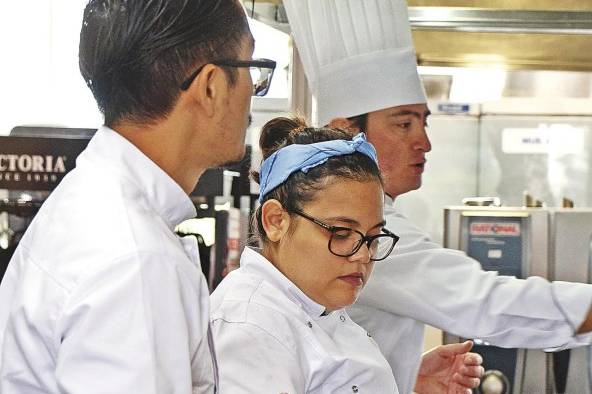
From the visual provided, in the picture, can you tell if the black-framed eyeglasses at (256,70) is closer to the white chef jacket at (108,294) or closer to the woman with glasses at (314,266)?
the white chef jacket at (108,294)

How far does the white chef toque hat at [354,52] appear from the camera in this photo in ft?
6.93

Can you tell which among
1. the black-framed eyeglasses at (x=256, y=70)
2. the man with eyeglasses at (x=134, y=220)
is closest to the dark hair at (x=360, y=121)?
the black-framed eyeglasses at (x=256, y=70)

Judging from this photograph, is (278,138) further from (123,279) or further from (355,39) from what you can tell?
(123,279)

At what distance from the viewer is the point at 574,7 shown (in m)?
3.19

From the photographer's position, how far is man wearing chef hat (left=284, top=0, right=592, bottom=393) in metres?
1.83

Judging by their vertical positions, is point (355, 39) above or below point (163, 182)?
above

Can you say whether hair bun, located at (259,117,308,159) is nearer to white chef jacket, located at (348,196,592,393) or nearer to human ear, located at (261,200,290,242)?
human ear, located at (261,200,290,242)

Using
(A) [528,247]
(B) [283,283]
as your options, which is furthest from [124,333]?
(A) [528,247]

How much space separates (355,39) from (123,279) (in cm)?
149

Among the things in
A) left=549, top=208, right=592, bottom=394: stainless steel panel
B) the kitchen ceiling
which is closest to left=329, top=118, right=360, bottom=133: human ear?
the kitchen ceiling

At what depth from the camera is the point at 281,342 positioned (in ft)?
4.46

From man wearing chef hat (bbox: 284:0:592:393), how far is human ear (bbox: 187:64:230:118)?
948mm

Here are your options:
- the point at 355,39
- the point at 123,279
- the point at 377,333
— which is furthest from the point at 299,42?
the point at 123,279

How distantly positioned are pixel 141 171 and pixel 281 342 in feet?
1.57
